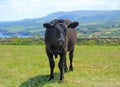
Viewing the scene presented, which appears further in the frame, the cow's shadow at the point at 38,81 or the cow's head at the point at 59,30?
the cow's shadow at the point at 38,81

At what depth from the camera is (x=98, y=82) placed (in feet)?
51.0

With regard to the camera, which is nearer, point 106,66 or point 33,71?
point 33,71

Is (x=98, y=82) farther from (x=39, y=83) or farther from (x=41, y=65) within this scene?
(x=41, y=65)

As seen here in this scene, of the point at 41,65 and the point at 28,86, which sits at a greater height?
the point at 28,86

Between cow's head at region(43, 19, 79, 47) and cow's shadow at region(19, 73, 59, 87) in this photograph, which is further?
cow's shadow at region(19, 73, 59, 87)

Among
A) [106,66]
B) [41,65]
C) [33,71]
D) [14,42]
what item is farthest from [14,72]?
[14,42]

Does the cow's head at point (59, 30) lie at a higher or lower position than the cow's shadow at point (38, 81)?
higher

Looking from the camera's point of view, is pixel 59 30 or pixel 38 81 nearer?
pixel 59 30

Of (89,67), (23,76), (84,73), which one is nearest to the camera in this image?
(23,76)

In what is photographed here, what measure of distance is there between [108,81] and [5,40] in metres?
34.8

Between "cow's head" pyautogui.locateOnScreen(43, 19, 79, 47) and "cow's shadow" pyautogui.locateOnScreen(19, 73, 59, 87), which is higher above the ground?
"cow's head" pyautogui.locateOnScreen(43, 19, 79, 47)

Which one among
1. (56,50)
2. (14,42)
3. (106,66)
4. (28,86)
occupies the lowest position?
(14,42)

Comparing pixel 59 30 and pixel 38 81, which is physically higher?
pixel 59 30

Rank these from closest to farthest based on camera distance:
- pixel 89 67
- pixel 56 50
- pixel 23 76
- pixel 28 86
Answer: pixel 28 86
pixel 56 50
pixel 23 76
pixel 89 67
